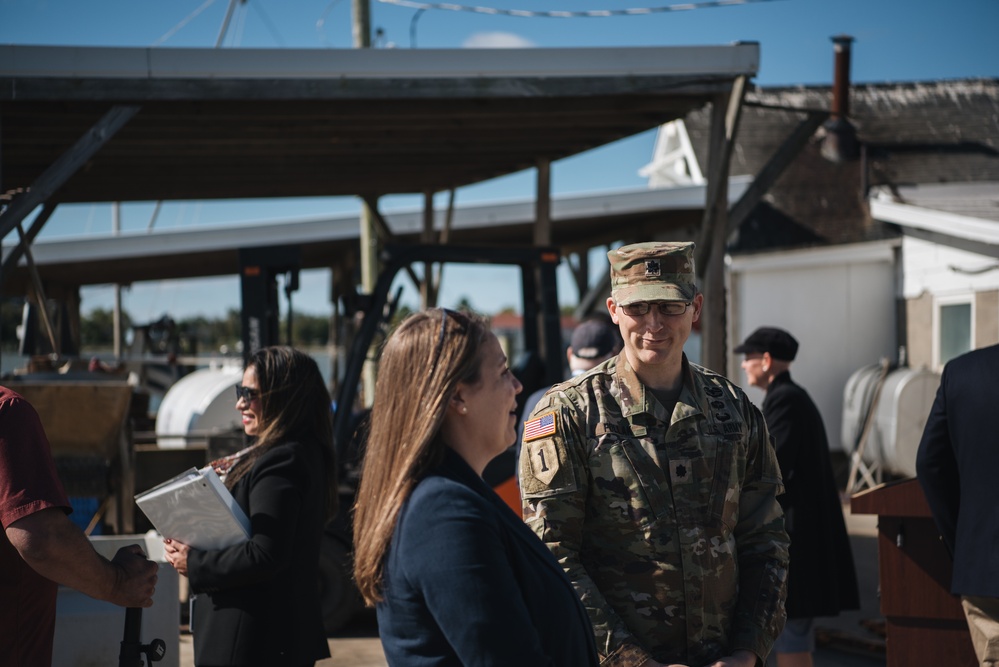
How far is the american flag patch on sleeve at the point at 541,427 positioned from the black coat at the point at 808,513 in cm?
220

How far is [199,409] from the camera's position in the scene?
10930 mm

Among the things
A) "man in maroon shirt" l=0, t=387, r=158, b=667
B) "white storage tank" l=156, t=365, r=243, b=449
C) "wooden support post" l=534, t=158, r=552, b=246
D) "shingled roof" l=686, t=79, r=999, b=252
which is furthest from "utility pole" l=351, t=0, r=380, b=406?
"man in maroon shirt" l=0, t=387, r=158, b=667

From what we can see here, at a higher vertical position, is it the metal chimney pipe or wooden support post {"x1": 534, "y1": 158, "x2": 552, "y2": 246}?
the metal chimney pipe

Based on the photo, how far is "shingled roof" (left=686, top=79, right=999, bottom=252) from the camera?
46.6 ft

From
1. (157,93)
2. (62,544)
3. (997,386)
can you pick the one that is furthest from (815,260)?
(62,544)

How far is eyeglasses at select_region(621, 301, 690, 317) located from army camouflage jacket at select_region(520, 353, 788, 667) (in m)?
0.20

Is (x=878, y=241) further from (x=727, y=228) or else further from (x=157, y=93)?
(x=157, y=93)

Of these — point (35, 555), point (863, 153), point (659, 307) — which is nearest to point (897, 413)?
point (863, 153)

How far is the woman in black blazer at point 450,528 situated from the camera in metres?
1.74

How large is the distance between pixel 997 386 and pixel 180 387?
10270mm

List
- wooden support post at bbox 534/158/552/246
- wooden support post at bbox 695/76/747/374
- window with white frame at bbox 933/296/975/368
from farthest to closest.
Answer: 1. window with white frame at bbox 933/296/975/368
2. wooden support post at bbox 534/158/552/246
3. wooden support post at bbox 695/76/747/374

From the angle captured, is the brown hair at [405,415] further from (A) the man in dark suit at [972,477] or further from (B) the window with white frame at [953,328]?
(B) the window with white frame at [953,328]

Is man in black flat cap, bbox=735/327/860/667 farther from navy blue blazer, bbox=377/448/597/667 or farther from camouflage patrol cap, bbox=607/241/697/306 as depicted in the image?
navy blue blazer, bbox=377/448/597/667

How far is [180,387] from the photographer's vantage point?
40.0 feet
